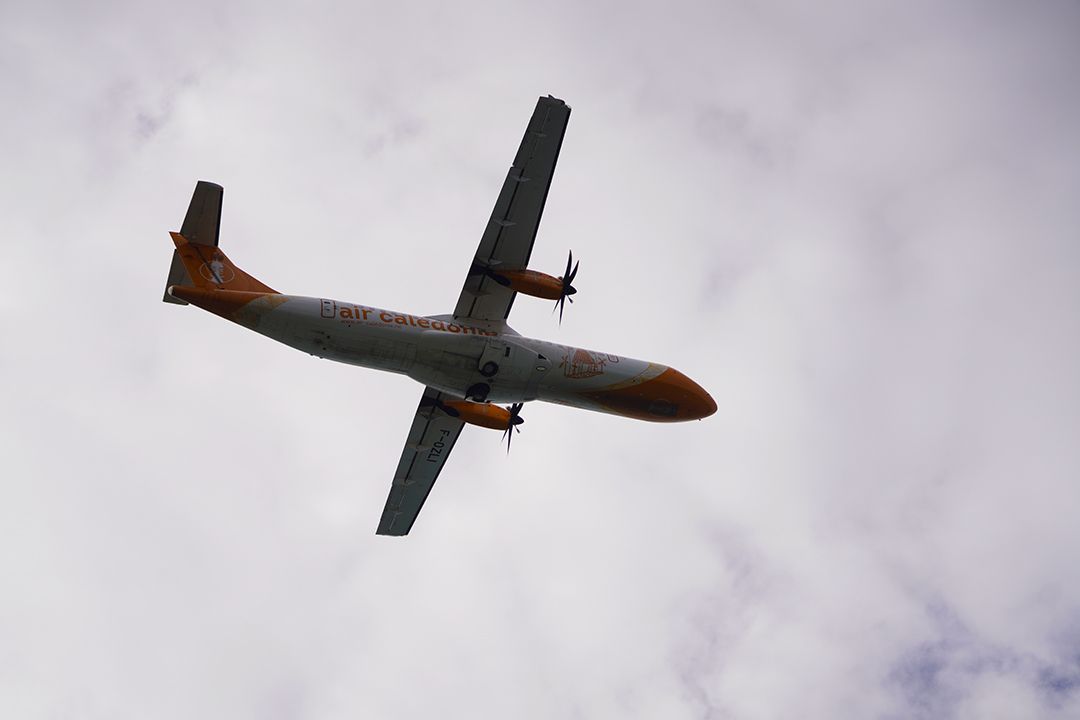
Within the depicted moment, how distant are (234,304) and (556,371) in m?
10.3

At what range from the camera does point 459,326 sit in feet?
107

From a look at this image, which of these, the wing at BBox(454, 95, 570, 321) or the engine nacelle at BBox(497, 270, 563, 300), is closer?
the wing at BBox(454, 95, 570, 321)

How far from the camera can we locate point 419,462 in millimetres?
37781

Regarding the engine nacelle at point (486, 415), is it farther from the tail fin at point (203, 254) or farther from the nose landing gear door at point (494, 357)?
the tail fin at point (203, 254)

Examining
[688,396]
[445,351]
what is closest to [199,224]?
[445,351]

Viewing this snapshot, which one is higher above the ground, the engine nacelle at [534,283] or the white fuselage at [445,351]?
the engine nacelle at [534,283]

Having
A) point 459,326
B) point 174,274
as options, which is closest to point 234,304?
point 174,274

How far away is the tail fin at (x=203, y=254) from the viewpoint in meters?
30.4

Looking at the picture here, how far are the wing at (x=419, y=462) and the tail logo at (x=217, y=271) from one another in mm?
8691

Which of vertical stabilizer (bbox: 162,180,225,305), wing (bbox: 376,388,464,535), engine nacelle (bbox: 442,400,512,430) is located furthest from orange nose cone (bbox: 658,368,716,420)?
vertical stabilizer (bbox: 162,180,225,305)

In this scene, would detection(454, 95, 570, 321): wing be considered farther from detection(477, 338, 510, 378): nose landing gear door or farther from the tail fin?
the tail fin

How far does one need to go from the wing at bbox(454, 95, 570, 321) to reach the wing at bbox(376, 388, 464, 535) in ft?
16.6

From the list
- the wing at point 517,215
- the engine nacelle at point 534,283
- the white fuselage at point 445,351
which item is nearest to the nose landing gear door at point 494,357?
the white fuselage at point 445,351

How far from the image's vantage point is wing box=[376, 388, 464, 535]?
36.9 metres
